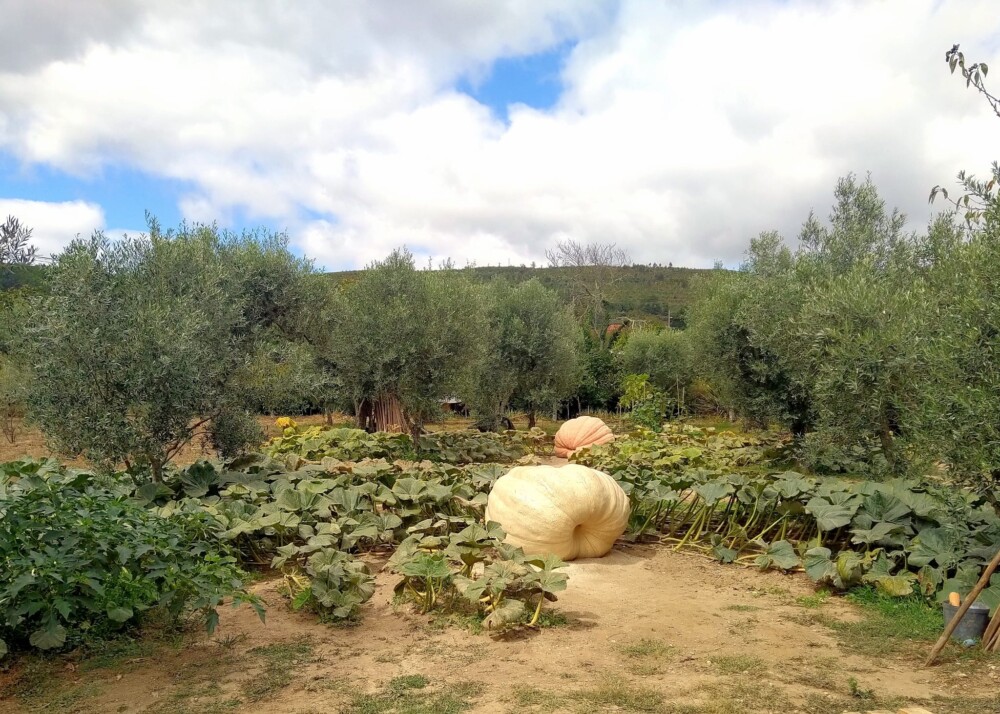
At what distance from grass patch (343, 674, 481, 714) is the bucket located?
378 cm

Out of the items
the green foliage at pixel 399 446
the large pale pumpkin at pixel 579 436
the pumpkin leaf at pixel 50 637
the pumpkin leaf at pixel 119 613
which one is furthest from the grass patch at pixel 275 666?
the large pale pumpkin at pixel 579 436

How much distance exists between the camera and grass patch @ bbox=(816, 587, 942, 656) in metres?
5.45

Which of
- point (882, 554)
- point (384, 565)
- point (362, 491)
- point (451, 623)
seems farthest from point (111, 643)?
point (882, 554)

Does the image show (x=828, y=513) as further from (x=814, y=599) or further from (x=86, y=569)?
(x=86, y=569)

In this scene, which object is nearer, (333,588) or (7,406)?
(333,588)

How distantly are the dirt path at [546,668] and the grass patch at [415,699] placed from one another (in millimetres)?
16

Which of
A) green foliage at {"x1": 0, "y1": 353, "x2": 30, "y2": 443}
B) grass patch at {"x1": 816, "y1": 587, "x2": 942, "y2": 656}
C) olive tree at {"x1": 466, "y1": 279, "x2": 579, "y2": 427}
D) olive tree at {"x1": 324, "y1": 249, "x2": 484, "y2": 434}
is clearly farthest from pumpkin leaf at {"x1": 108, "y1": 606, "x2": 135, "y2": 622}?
olive tree at {"x1": 466, "y1": 279, "x2": 579, "y2": 427}

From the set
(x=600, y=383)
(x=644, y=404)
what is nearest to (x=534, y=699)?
(x=644, y=404)

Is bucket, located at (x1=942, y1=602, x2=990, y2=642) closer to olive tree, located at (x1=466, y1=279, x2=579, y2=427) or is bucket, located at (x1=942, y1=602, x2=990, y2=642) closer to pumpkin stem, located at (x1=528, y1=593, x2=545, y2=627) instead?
pumpkin stem, located at (x1=528, y1=593, x2=545, y2=627)

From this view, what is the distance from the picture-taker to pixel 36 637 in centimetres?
449

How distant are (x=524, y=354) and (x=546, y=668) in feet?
69.6

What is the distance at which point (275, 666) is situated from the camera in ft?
16.3

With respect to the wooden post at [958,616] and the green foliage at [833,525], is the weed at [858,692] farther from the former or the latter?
the green foliage at [833,525]

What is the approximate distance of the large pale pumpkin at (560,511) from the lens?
7559mm
